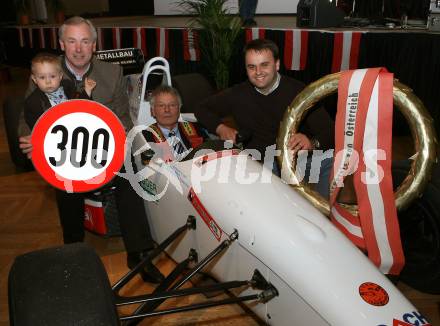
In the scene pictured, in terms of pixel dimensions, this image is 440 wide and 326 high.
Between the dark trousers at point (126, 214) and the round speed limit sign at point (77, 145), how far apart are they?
0.75 ft

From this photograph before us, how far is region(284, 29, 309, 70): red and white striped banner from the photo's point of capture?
5.42 meters

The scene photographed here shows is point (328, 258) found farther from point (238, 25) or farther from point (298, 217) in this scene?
point (238, 25)

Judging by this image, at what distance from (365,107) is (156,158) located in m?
1.05

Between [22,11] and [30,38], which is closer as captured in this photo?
[30,38]

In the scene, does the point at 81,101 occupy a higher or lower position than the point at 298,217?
higher

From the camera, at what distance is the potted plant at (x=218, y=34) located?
5875 millimetres

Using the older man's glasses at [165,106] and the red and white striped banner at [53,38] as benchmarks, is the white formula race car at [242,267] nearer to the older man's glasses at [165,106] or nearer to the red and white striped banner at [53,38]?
the older man's glasses at [165,106]

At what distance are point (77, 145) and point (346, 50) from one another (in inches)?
145

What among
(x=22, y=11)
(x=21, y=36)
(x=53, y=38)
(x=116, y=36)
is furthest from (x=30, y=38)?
(x=116, y=36)

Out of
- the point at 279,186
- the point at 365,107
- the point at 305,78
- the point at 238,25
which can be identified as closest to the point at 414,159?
the point at 365,107

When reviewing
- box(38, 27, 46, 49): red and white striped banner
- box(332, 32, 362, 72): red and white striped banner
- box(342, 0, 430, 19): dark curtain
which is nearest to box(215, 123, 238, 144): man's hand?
box(332, 32, 362, 72): red and white striped banner

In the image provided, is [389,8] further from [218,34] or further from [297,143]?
[297,143]

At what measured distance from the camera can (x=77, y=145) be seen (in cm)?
214

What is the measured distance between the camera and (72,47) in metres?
2.53
